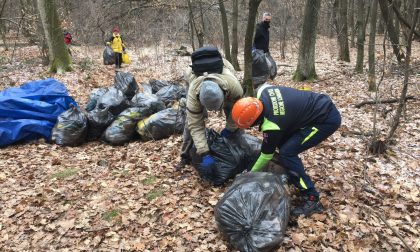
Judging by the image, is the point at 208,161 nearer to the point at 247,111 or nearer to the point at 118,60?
the point at 247,111

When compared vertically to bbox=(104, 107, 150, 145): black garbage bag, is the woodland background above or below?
below

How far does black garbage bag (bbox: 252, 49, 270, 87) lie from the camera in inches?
277

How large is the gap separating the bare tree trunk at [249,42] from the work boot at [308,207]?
299cm

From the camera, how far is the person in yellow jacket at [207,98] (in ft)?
10.5

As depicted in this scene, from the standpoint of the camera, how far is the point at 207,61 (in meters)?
3.60

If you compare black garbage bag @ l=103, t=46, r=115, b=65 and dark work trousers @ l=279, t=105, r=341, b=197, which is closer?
dark work trousers @ l=279, t=105, r=341, b=197

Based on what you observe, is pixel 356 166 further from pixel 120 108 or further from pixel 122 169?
pixel 120 108

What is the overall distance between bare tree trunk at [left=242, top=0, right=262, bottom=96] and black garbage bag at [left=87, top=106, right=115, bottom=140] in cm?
237

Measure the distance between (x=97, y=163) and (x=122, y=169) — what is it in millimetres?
486

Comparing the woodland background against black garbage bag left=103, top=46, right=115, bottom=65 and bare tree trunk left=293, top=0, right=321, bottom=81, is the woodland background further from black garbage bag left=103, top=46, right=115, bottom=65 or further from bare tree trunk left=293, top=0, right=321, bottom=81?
black garbage bag left=103, top=46, right=115, bottom=65

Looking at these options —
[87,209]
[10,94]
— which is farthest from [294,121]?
[10,94]

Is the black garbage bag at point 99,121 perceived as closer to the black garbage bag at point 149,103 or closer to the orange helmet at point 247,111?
the black garbage bag at point 149,103

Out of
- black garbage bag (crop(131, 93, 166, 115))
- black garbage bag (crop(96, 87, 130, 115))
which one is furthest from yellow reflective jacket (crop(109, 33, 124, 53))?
black garbage bag (crop(131, 93, 166, 115))

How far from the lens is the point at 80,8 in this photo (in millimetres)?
19609
